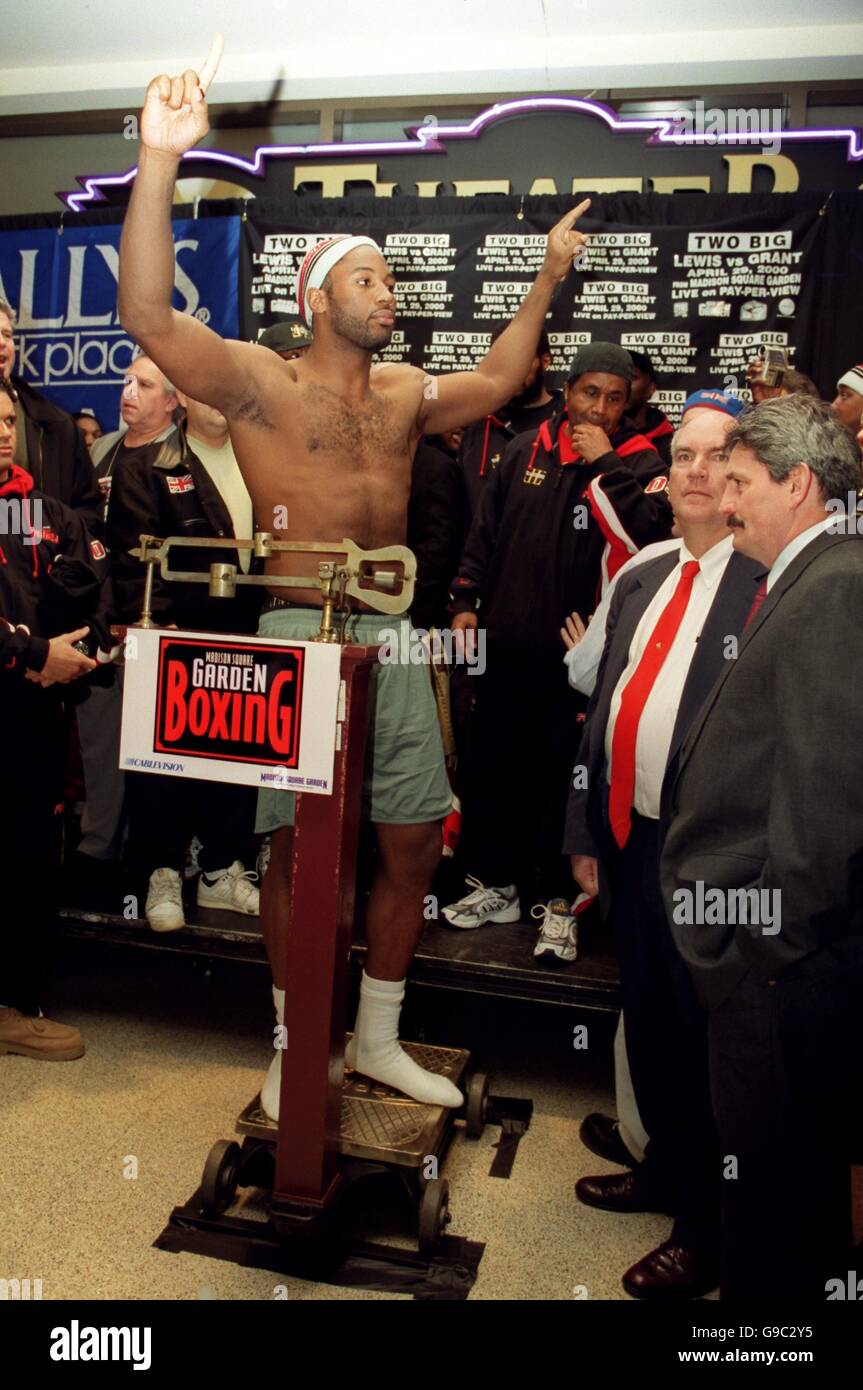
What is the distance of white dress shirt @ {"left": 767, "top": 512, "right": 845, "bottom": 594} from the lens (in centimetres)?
164

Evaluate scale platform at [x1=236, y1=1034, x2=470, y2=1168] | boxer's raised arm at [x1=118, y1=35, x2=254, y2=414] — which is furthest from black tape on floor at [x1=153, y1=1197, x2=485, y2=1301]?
boxer's raised arm at [x1=118, y1=35, x2=254, y2=414]

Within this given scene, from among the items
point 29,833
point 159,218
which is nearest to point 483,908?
point 29,833

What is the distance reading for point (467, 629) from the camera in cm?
331

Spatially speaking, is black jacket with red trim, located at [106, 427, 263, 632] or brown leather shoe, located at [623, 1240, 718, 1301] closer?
brown leather shoe, located at [623, 1240, 718, 1301]

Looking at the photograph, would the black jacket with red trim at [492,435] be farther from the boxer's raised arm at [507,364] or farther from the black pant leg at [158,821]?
the black pant leg at [158,821]

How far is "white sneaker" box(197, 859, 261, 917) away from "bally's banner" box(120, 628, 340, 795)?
1.18 meters

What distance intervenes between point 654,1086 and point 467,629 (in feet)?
4.98

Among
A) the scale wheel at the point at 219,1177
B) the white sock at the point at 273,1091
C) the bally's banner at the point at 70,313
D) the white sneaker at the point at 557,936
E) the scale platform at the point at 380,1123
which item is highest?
the bally's banner at the point at 70,313

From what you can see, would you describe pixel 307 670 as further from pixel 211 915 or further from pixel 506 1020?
pixel 506 1020

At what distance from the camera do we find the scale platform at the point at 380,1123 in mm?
2244

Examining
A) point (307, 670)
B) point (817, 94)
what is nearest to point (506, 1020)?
point (307, 670)

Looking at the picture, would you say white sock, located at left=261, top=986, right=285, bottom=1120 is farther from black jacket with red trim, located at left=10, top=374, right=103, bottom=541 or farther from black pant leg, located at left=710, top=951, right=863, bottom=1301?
black jacket with red trim, located at left=10, top=374, right=103, bottom=541

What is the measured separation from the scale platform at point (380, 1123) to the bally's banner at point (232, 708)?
2.70 feet

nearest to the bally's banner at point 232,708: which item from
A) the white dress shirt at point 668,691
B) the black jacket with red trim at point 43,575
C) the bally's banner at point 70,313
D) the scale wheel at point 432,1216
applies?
the white dress shirt at point 668,691
